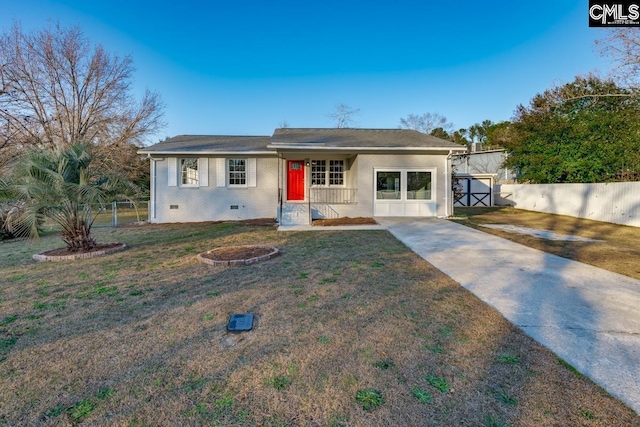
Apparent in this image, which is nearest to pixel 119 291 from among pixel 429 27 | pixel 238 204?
pixel 238 204

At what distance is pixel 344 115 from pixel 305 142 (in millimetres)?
21677

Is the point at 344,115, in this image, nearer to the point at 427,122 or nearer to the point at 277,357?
the point at 427,122

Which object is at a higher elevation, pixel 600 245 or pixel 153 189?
pixel 153 189

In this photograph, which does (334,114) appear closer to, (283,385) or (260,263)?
(260,263)

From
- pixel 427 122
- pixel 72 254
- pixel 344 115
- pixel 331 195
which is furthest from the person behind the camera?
pixel 427 122

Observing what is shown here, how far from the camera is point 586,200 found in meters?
13.5

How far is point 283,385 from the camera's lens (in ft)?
7.28

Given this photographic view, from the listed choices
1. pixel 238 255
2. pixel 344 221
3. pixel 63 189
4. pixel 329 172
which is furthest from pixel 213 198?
pixel 238 255

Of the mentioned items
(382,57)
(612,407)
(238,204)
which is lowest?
(612,407)

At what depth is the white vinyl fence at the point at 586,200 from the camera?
11297 millimetres

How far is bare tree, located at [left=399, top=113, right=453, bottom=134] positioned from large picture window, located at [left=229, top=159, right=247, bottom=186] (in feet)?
106

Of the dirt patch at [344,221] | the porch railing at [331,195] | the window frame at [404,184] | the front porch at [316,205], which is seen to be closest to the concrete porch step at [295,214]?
the front porch at [316,205]

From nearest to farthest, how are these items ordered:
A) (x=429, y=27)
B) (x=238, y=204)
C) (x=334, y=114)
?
(x=238, y=204) → (x=429, y=27) → (x=334, y=114)

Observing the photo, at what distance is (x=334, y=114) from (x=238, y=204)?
21.8 metres
